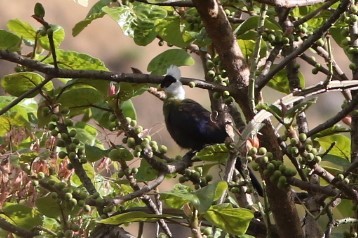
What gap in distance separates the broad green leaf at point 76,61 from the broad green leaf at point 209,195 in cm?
55

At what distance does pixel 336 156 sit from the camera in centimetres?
189

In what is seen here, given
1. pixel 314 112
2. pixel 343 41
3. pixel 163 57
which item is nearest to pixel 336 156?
pixel 343 41

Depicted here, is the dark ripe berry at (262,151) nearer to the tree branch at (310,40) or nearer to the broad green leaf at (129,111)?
the tree branch at (310,40)

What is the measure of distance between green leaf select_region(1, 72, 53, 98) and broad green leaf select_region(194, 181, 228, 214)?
21.4 inches

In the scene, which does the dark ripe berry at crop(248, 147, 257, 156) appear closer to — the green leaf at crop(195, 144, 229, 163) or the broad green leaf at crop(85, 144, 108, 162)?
the green leaf at crop(195, 144, 229, 163)

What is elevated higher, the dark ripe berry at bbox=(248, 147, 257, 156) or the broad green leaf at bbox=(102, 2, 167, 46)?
the broad green leaf at bbox=(102, 2, 167, 46)

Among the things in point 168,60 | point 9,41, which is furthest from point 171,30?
point 9,41

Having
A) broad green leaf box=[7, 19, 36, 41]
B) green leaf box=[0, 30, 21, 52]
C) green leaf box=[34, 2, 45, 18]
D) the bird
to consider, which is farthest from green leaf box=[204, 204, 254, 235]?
the bird

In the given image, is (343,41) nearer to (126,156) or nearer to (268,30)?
(268,30)

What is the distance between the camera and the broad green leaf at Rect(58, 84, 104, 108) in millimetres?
1783

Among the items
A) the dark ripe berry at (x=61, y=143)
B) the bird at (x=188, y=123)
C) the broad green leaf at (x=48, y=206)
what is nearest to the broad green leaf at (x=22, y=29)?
the dark ripe berry at (x=61, y=143)

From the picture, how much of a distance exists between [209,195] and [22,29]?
2.36 ft

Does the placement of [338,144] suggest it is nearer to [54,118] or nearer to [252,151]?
[252,151]

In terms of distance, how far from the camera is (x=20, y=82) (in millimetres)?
1787
